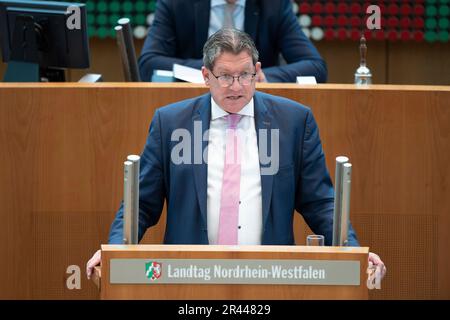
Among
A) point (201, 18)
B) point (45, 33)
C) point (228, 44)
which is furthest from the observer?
point (201, 18)

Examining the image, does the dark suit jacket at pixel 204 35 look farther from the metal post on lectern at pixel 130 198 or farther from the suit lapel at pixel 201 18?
the metal post on lectern at pixel 130 198

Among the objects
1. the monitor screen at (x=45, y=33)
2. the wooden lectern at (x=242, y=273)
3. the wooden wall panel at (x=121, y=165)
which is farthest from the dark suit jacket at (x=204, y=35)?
the wooden lectern at (x=242, y=273)

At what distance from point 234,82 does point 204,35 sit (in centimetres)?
198

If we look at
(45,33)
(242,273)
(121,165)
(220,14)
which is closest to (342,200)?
(242,273)

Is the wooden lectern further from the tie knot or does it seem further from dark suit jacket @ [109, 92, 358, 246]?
the tie knot

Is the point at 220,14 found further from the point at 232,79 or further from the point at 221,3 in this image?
the point at 232,79

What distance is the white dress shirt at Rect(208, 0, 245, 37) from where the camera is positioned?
17.3 feet

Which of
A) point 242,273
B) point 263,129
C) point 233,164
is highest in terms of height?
point 263,129

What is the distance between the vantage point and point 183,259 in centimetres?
273

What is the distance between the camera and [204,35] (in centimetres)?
529

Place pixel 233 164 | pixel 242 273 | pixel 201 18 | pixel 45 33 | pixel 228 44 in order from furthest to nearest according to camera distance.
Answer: pixel 201 18 → pixel 45 33 → pixel 233 164 → pixel 228 44 → pixel 242 273

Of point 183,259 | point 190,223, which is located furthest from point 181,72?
point 183,259
